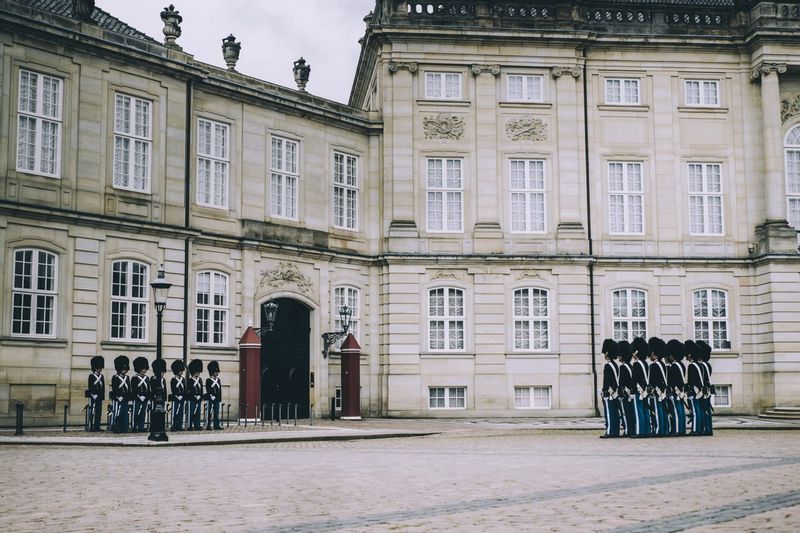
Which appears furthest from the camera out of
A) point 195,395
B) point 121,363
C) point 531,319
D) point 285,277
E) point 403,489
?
point 531,319

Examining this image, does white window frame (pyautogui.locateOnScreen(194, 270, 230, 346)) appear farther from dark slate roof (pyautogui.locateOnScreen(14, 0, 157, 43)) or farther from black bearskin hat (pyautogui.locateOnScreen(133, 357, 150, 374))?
dark slate roof (pyautogui.locateOnScreen(14, 0, 157, 43))

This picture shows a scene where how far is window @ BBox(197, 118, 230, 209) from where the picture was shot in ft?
105

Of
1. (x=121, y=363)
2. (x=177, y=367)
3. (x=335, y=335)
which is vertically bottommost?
(x=177, y=367)

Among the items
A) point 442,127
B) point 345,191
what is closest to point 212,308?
point 345,191

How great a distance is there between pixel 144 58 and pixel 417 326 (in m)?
12.7

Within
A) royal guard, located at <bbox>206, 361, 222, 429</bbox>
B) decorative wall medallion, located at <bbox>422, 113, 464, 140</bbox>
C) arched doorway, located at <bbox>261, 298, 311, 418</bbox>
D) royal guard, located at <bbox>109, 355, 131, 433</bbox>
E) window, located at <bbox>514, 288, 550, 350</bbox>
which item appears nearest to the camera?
royal guard, located at <bbox>109, 355, 131, 433</bbox>

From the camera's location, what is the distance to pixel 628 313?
36969 millimetres

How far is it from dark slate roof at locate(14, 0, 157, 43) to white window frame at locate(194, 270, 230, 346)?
752cm

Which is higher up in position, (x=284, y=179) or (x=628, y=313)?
(x=284, y=179)

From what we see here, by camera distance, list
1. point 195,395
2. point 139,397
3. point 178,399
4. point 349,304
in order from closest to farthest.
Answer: point 139,397 → point 178,399 → point 195,395 → point 349,304

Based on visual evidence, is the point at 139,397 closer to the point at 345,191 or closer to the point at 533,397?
the point at 345,191

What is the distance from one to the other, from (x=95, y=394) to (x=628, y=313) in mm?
19637

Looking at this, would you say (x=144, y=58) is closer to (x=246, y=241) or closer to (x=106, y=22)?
(x=106, y=22)

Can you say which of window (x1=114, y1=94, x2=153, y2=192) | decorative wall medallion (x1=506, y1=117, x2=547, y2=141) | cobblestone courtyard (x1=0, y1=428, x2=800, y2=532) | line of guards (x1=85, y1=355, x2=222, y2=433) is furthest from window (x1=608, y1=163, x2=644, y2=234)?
cobblestone courtyard (x1=0, y1=428, x2=800, y2=532)
